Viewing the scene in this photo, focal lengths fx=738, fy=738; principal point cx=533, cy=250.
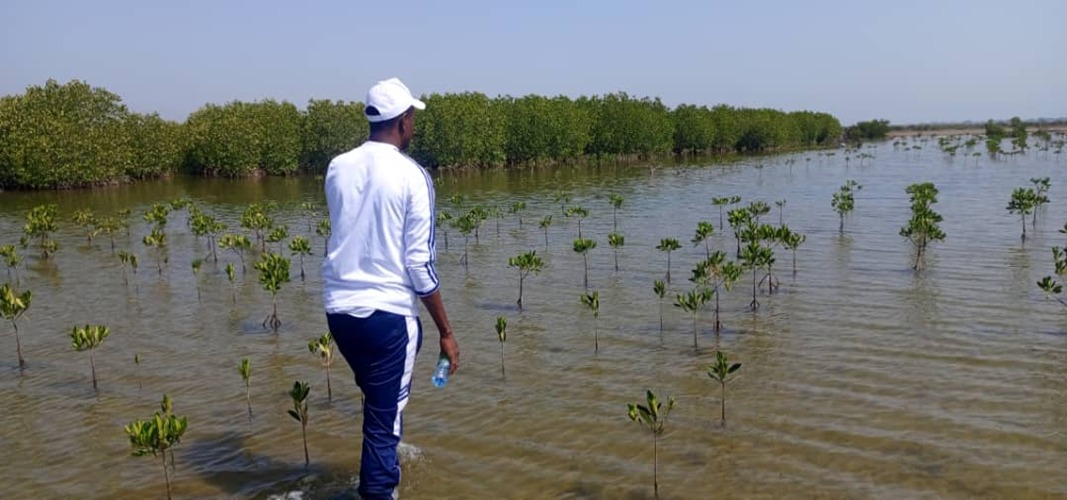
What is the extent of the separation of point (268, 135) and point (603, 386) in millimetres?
49154

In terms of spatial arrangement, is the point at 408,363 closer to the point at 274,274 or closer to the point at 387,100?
the point at 387,100

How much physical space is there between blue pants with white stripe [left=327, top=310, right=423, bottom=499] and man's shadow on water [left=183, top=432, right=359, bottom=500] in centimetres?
85

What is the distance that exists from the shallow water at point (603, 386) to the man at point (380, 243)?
1.95 metres

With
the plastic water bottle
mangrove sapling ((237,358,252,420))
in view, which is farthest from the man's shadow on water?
the plastic water bottle

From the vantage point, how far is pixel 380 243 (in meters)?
4.18

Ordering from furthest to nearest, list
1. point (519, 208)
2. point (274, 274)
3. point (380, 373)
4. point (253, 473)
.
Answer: point (519, 208), point (274, 274), point (253, 473), point (380, 373)

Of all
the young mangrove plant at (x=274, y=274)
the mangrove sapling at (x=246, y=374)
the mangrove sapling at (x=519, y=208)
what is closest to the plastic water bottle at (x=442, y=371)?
the mangrove sapling at (x=246, y=374)

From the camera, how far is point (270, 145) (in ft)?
172

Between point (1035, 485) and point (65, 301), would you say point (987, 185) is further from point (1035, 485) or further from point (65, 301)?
point (65, 301)

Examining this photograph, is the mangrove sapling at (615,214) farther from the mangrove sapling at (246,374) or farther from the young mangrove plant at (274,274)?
the mangrove sapling at (246,374)

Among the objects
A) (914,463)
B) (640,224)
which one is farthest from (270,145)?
(914,463)

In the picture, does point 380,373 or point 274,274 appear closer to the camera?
point 380,373

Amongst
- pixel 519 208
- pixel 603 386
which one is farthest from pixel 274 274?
pixel 519 208

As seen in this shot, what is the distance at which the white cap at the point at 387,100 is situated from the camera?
169 inches
